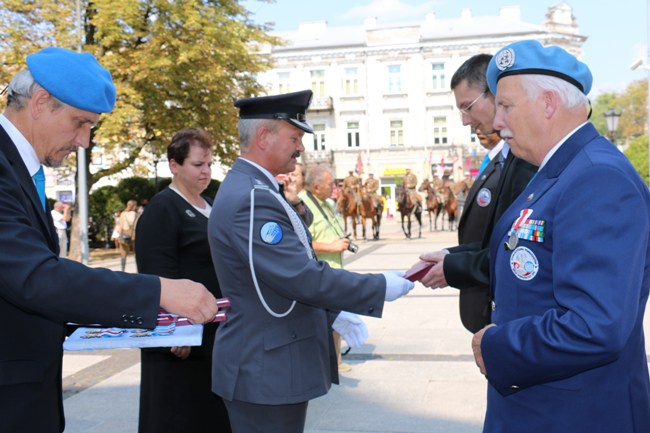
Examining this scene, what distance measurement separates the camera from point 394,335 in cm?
721

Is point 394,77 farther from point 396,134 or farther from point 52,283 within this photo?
point 52,283

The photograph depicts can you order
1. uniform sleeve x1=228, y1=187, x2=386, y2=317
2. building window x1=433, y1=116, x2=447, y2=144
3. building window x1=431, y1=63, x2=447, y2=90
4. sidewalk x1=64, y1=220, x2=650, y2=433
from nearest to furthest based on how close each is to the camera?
uniform sleeve x1=228, y1=187, x2=386, y2=317 < sidewalk x1=64, y1=220, x2=650, y2=433 < building window x1=431, y1=63, x2=447, y2=90 < building window x1=433, y1=116, x2=447, y2=144

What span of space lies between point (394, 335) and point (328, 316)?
183 inches

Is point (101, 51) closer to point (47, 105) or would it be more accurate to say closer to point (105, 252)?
point (105, 252)

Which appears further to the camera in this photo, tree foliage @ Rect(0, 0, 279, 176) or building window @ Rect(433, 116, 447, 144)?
building window @ Rect(433, 116, 447, 144)

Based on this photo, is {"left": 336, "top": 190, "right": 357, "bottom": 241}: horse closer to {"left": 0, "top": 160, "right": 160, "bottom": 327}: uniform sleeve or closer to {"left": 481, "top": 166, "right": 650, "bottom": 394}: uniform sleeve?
{"left": 0, "top": 160, "right": 160, "bottom": 327}: uniform sleeve

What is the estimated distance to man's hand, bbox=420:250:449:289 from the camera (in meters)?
2.89

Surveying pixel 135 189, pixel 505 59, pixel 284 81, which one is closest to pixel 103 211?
pixel 135 189

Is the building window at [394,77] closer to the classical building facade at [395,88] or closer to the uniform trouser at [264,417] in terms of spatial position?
the classical building facade at [395,88]

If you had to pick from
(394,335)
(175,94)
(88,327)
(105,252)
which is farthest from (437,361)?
(105,252)

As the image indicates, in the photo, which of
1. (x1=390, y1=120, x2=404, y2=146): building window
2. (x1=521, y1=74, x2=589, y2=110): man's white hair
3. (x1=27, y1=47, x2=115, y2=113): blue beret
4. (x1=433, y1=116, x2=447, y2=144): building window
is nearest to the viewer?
(x1=521, y1=74, x2=589, y2=110): man's white hair

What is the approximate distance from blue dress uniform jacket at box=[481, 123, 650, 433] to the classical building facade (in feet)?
141

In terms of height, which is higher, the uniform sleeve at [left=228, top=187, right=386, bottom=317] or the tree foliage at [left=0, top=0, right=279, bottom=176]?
the tree foliage at [left=0, top=0, right=279, bottom=176]

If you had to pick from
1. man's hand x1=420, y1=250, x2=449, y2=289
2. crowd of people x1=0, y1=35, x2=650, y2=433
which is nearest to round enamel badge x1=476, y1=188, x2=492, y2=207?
crowd of people x1=0, y1=35, x2=650, y2=433
